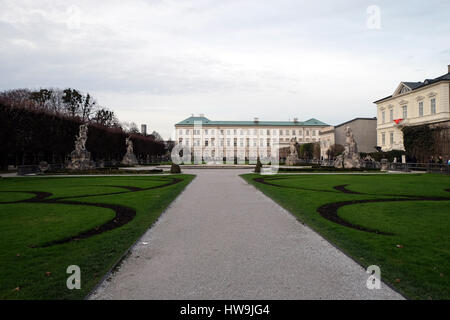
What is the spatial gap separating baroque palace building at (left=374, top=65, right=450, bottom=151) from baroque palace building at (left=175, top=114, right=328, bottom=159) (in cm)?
3732

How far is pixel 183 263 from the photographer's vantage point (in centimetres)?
387

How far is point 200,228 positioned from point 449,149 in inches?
1074

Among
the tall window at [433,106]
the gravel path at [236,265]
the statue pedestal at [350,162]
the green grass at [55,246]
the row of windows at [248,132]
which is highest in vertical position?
the row of windows at [248,132]

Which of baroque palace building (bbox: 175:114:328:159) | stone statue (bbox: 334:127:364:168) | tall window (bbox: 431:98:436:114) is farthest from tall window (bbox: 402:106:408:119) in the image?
baroque palace building (bbox: 175:114:328:159)

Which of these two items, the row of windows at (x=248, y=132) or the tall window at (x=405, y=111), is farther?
the row of windows at (x=248, y=132)

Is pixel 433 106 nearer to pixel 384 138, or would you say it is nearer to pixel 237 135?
pixel 384 138

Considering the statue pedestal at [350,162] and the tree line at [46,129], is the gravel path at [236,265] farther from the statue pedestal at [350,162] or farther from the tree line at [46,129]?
the tree line at [46,129]

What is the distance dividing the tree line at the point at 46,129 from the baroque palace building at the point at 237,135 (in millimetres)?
33782

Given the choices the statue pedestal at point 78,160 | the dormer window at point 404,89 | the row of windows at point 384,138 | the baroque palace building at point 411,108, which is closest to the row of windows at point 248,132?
the baroque palace building at point 411,108

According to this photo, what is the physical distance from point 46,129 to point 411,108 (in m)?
42.5

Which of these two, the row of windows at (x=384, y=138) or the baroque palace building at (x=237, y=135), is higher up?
the baroque palace building at (x=237, y=135)

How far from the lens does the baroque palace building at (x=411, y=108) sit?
31.5 m
